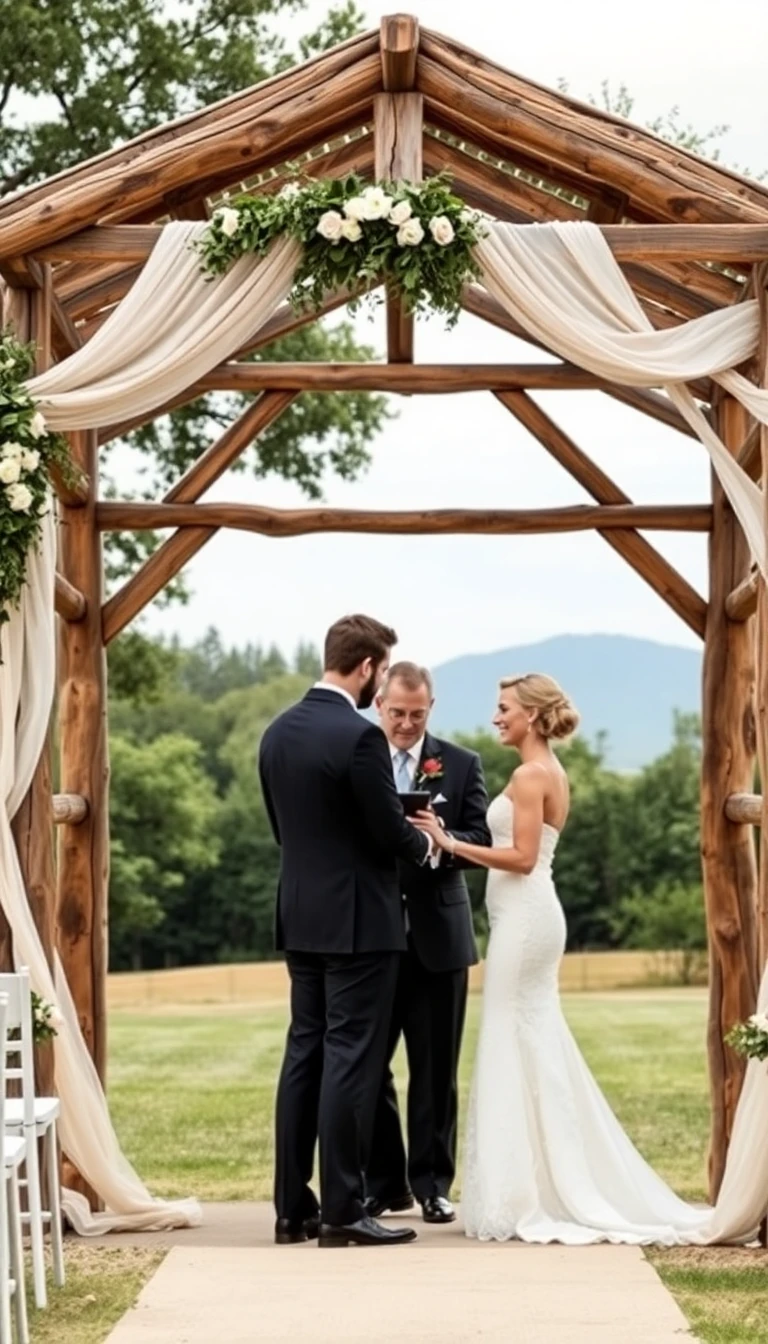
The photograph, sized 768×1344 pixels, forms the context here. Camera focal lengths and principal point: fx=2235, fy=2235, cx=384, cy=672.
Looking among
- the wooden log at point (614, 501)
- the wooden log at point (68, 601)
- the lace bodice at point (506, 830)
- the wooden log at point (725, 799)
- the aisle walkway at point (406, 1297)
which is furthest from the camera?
the wooden log at point (614, 501)

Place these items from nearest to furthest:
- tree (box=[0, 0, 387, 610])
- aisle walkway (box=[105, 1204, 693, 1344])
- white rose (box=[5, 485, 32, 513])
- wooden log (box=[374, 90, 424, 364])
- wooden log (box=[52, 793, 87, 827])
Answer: aisle walkway (box=[105, 1204, 693, 1344]) < white rose (box=[5, 485, 32, 513]) < wooden log (box=[374, 90, 424, 364]) < wooden log (box=[52, 793, 87, 827]) < tree (box=[0, 0, 387, 610])

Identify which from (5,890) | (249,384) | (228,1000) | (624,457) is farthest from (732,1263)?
(624,457)

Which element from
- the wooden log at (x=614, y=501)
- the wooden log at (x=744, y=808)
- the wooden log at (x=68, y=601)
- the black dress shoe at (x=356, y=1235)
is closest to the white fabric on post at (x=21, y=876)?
the black dress shoe at (x=356, y=1235)

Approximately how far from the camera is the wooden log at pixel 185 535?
8508 millimetres

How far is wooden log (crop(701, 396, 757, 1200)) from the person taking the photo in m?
8.22

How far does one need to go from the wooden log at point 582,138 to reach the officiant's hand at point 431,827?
2010mm

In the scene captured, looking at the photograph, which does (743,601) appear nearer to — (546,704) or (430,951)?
(546,704)

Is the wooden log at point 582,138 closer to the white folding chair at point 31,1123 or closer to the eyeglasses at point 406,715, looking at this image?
the eyeglasses at point 406,715

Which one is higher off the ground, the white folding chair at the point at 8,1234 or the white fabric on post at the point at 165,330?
the white fabric on post at the point at 165,330

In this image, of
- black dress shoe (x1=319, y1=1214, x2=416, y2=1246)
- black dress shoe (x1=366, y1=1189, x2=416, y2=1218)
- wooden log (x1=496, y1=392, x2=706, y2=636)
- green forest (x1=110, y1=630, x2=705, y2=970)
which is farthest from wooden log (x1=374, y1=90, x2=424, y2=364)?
green forest (x1=110, y1=630, x2=705, y2=970)

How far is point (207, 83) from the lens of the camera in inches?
663

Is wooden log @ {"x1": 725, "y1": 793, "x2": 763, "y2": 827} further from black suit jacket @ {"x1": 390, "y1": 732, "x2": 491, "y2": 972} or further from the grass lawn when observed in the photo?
the grass lawn

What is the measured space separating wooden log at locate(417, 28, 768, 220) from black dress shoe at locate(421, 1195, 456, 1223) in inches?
126

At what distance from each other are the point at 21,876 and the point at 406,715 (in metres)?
1.33
